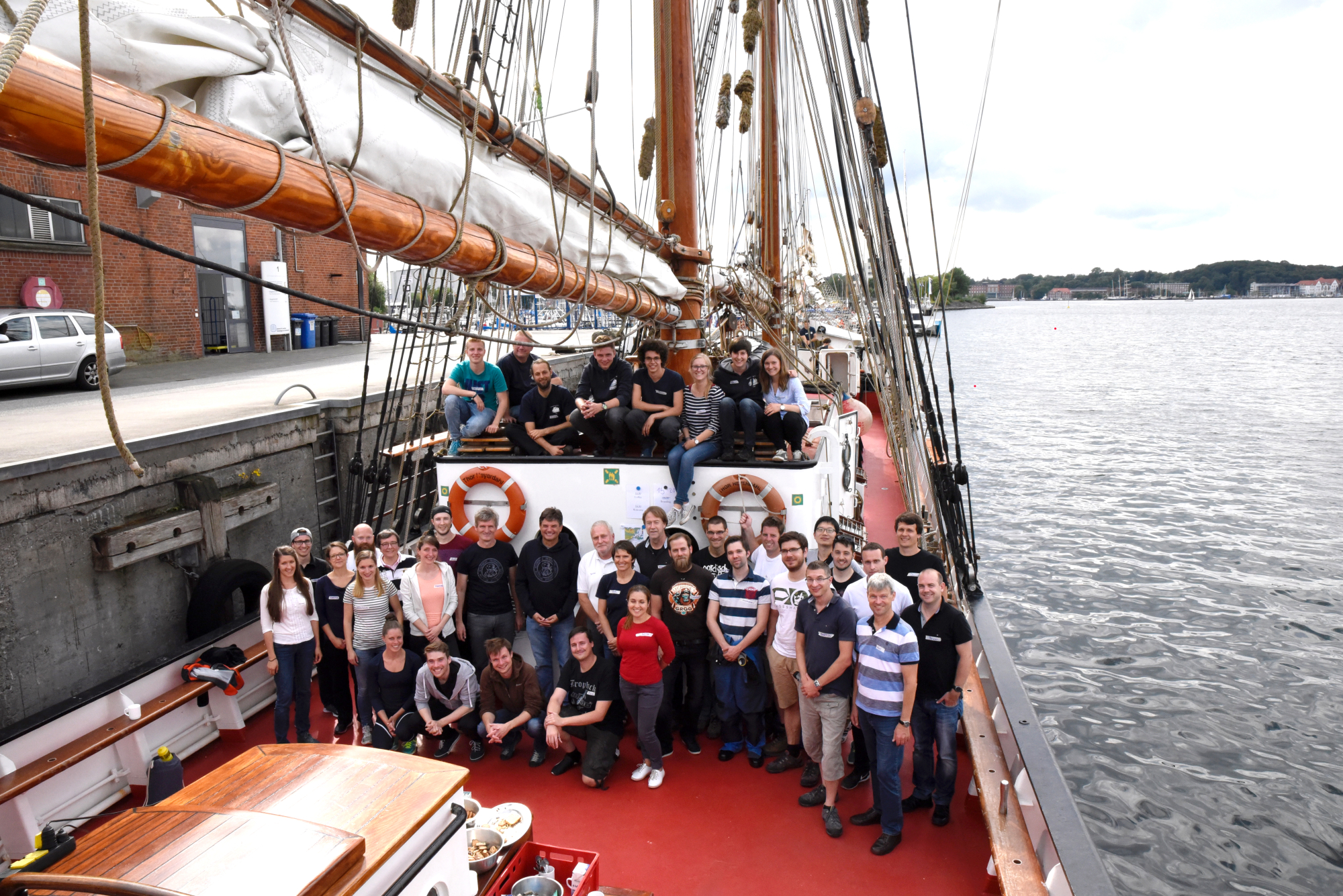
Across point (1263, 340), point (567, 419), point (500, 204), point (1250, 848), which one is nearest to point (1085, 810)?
point (1250, 848)

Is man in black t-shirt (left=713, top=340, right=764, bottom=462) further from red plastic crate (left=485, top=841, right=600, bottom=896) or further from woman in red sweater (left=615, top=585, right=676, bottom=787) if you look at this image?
red plastic crate (left=485, top=841, right=600, bottom=896)

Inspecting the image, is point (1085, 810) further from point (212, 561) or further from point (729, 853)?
point (212, 561)

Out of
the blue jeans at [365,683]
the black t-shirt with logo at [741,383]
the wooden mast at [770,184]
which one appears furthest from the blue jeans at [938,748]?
the wooden mast at [770,184]

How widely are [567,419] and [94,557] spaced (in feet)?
11.9

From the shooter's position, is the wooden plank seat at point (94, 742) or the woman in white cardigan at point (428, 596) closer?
the wooden plank seat at point (94, 742)

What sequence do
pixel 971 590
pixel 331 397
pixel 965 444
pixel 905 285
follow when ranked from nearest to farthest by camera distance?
pixel 905 285
pixel 971 590
pixel 331 397
pixel 965 444

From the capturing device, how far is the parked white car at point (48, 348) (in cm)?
1011

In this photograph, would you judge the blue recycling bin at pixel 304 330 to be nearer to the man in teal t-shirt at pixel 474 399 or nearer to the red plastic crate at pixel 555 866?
the man in teal t-shirt at pixel 474 399

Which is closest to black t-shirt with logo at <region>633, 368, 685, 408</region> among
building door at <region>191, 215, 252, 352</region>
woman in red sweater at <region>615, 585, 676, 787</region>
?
woman in red sweater at <region>615, 585, 676, 787</region>

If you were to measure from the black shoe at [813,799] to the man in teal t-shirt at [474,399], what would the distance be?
363cm

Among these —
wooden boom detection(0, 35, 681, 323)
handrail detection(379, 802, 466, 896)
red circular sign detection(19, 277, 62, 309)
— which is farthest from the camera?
red circular sign detection(19, 277, 62, 309)

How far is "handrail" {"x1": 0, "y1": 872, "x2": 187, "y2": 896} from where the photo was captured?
2.11m

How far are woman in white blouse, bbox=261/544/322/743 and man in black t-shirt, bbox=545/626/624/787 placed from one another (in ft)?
5.68

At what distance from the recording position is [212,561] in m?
7.10
